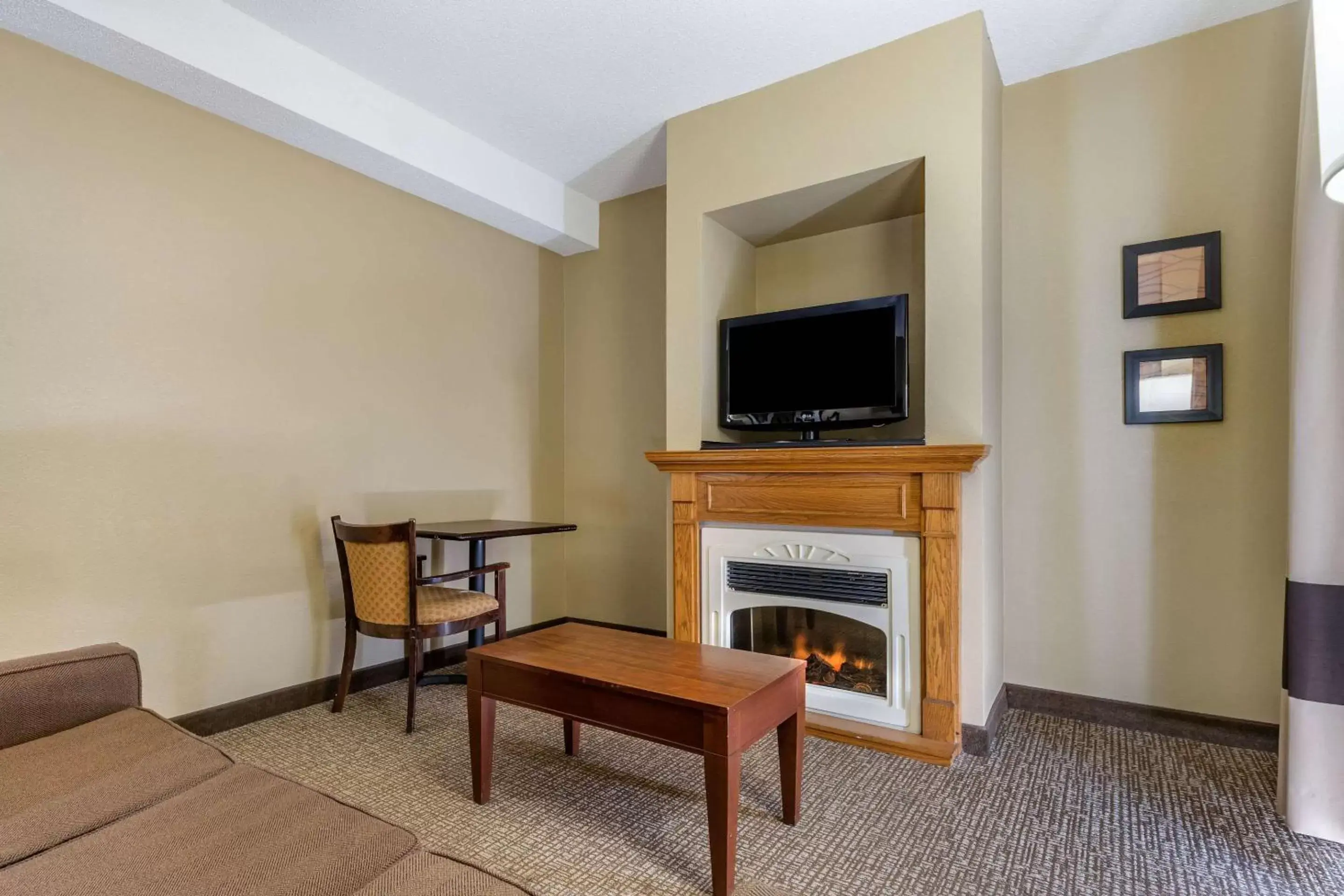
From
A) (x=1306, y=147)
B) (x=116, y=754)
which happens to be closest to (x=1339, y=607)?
(x=1306, y=147)

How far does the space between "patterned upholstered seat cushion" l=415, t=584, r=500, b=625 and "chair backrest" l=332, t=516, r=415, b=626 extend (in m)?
0.08

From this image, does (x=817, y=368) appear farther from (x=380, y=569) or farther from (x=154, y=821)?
(x=154, y=821)

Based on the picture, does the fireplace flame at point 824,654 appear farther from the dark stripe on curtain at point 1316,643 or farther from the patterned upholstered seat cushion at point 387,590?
the patterned upholstered seat cushion at point 387,590

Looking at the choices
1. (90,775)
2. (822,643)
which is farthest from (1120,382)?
(90,775)

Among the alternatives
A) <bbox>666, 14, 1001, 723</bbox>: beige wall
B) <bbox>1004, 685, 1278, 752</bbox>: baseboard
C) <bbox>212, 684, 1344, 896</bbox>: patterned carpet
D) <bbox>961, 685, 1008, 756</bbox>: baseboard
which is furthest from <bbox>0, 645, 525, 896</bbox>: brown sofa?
<bbox>1004, 685, 1278, 752</bbox>: baseboard

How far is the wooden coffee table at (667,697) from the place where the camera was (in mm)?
1698

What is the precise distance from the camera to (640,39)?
280cm

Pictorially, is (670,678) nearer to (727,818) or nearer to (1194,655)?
(727,818)

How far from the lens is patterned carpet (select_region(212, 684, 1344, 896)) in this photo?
181cm

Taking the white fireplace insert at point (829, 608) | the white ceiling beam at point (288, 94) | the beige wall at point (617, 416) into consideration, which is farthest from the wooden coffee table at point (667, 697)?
the white ceiling beam at point (288, 94)

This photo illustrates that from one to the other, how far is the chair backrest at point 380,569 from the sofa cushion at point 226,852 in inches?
59.3

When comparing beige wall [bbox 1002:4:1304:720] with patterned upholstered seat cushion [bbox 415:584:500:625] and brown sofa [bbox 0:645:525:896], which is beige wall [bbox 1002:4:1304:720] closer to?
patterned upholstered seat cushion [bbox 415:584:500:625]

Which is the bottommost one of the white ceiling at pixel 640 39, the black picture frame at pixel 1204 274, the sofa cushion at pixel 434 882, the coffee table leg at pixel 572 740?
the coffee table leg at pixel 572 740

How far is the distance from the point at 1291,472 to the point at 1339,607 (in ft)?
1.34
